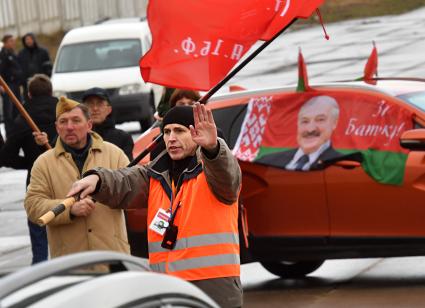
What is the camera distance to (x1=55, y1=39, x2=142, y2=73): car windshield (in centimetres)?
2564

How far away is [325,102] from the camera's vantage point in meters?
10.7

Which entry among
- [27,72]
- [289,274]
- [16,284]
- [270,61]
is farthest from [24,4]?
[16,284]

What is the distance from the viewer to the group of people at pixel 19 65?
27422 mm

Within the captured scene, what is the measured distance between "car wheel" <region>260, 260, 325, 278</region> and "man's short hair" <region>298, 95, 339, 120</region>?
136 centimetres

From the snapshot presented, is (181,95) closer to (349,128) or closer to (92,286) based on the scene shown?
(349,128)

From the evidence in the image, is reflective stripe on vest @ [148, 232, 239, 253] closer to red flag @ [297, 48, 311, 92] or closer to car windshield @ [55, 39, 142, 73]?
red flag @ [297, 48, 311, 92]

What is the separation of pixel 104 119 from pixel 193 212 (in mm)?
3374

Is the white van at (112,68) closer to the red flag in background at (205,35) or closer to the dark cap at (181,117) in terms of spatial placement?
the red flag in background at (205,35)

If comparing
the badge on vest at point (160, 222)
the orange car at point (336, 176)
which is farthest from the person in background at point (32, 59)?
the badge on vest at point (160, 222)

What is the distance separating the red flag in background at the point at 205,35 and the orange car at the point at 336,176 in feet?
6.42

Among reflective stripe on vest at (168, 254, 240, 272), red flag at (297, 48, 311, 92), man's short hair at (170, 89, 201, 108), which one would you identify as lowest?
red flag at (297, 48, 311, 92)

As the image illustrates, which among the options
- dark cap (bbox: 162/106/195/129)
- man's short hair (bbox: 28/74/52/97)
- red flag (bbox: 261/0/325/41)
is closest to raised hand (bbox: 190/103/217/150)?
dark cap (bbox: 162/106/195/129)

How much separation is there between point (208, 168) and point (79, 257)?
2.86m

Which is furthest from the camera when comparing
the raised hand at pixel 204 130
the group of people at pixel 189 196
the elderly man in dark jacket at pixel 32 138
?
the elderly man in dark jacket at pixel 32 138
